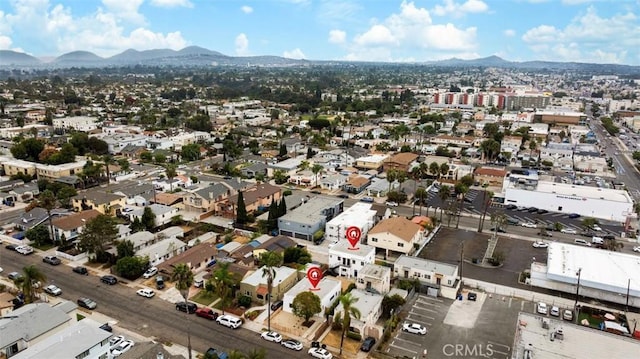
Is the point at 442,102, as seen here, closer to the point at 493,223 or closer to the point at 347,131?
the point at 347,131

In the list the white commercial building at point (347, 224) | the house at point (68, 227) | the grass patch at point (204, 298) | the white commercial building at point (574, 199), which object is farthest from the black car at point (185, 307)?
the white commercial building at point (574, 199)

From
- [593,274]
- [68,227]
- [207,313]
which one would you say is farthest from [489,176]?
[68,227]

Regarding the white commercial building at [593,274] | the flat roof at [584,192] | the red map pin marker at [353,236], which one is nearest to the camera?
the white commercial building at [593,274]

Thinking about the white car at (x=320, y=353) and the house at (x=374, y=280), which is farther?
the house at (x=374, y=280)

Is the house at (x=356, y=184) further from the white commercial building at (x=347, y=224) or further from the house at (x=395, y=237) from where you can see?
the house at (x=395, y=237)

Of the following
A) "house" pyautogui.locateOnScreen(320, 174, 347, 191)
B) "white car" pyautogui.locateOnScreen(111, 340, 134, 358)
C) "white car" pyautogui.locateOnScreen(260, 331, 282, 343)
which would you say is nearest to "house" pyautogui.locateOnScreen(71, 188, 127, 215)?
"white car" pyautogui.locateOnScreen(111, 340, 134, 358)

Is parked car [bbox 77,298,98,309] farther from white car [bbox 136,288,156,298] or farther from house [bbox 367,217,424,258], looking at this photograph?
house [bbox 367,217,424,258]

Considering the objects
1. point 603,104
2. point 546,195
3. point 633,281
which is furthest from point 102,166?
point 603,104
